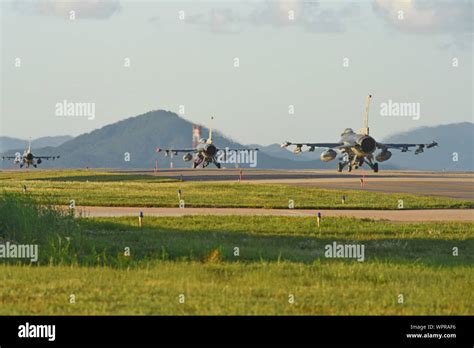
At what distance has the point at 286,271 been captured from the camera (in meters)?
18.2

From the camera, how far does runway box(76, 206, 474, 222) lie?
114 ft

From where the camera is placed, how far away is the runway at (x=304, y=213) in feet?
114

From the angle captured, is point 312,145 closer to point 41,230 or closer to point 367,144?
point 367,144

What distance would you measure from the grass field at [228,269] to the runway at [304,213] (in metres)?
5.08

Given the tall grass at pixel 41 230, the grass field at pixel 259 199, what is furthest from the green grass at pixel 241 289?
the grass field at pixel 259 199

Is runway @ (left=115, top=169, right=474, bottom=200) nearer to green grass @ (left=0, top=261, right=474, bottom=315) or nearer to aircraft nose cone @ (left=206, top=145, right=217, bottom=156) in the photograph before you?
aircraft nose cone @ (left=206, top=145, right=217, bottom=156)

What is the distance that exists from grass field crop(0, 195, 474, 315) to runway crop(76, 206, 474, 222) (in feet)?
16.7

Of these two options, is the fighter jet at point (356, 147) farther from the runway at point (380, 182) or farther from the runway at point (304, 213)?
the runway at point (304, 213)

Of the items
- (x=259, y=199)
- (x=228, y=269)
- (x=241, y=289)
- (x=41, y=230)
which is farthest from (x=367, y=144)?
(x=241, y=289)

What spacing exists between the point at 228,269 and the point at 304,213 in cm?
1852

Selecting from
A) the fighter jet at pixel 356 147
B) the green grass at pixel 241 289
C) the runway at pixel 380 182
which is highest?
the fighter jet at pixel 356 147

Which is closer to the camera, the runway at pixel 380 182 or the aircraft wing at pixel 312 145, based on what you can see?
the runway at pixel 380 182

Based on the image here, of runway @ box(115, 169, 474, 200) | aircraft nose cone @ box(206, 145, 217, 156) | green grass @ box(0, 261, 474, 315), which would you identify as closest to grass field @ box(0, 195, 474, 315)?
green grass @ box(0, 261, 474, 315)
